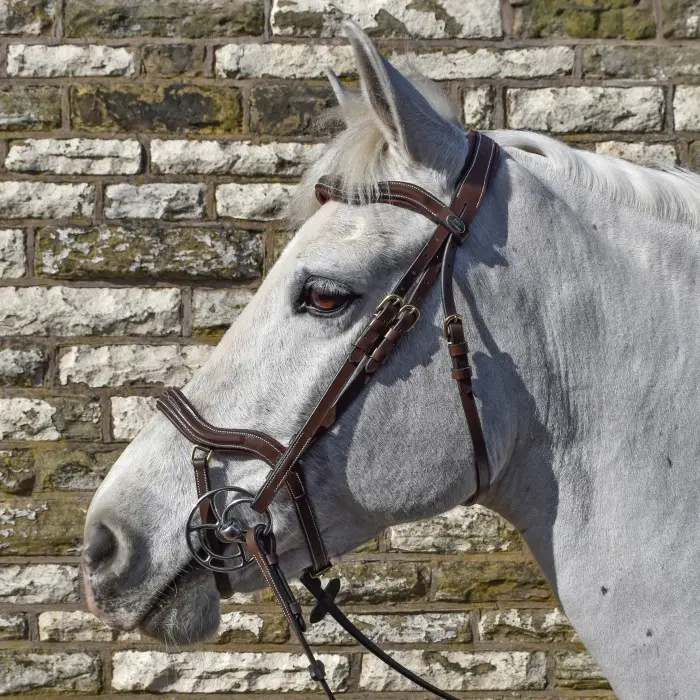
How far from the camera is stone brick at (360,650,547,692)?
3.00 metres

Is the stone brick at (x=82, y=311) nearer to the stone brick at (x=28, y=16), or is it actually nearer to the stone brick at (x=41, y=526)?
the stone brick at (x=41, y=526)

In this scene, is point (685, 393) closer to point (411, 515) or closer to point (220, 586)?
point (411, 515)

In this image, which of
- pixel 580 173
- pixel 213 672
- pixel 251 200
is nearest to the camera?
pixel 580 173

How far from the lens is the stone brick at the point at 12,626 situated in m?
3.00

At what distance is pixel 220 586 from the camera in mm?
1437

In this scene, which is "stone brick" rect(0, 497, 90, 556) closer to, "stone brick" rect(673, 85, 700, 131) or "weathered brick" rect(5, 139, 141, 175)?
"weathered brick" rect(5, 139, 141, 175)

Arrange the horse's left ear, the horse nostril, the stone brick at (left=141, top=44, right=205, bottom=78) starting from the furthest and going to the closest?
the stone brick at (left=141, top=44, right=205, bottom=78)
the horse nostril
the horse's left ear

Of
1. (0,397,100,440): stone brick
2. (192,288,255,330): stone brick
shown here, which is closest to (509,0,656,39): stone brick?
(192,288,255,330): stone brick

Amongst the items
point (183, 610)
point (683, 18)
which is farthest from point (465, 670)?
point (683, 18)

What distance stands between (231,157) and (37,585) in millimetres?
1941

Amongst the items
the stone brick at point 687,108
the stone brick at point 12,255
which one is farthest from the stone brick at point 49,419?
the stone brick at point 687,108

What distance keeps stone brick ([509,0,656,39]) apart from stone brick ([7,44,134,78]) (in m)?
1.66

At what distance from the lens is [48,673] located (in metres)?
3.00

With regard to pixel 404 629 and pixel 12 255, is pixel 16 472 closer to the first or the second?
pixel 12 255
